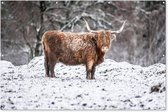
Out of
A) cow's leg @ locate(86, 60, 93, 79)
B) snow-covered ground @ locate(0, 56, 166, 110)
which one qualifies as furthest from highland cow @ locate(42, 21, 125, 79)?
snow-covered ground @ locate(0, 56, 166, 110)

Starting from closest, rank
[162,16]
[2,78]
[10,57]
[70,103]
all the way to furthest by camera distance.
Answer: [70,103], [2,78], [162,16], [10,57]

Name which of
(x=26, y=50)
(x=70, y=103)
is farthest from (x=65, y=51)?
(x=26, y=50)

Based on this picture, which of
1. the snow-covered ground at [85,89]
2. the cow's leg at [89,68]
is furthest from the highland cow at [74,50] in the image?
the snow-covered ground at [85,89]

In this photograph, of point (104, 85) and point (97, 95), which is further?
point (104, 85)

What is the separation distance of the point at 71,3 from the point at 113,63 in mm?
2995

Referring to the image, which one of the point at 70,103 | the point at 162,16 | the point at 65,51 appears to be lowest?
the point at 70,103

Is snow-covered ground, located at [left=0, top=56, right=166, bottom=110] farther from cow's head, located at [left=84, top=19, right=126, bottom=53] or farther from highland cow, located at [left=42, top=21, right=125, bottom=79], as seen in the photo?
cow's head, located at [left=84, top=19, right=126, bottom=53]

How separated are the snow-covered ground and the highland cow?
0.27 meters

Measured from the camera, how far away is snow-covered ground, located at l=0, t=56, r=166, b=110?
26.0ft

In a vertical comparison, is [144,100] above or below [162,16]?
below

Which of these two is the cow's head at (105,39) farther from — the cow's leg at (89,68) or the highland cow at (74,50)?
the cow's leg at (89,68)

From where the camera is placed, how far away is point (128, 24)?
12938 millimetres

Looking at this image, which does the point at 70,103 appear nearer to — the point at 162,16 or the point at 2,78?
the point at 2,78

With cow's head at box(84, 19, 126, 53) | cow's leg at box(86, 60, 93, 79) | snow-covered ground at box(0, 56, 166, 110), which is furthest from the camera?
cow's leg at box(86, 60, 93, 79)
